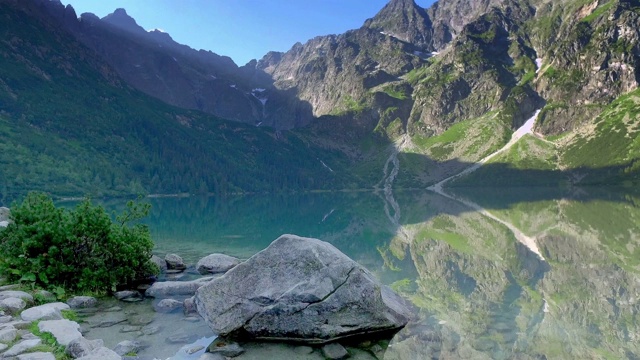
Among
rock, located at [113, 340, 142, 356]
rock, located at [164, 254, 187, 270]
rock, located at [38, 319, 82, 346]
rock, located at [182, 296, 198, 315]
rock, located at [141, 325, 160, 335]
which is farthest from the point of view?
rock, located at [164, 254, 187, 270]

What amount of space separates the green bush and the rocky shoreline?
91.4 inches

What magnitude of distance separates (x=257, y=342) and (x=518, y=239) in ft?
136

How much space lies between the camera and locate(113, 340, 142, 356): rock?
1331 centimetres

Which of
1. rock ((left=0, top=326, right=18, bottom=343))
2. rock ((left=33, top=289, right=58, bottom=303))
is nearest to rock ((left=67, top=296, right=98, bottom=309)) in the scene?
rock ((left=33, top=289, right=58, bottom=303))

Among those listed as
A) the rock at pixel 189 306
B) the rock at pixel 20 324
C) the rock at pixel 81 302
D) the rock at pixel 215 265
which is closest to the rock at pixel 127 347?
the rock at pixel 20 324

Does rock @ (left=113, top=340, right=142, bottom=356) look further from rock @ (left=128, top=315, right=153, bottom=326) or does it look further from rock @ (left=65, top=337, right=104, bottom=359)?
rock @ (left=128, top=315, right=153, bottom=326)

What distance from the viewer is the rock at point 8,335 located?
1199cm

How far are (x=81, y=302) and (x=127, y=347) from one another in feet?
21.6

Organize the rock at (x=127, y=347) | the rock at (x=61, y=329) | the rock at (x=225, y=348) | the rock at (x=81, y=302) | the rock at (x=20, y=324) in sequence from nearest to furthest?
1. the rock at (x=61, y=329)
2. the rock at (x=127, y=347)
3. the rock at (x=20, y=324)
4. the rock at (x=225, y=348)
5. the rock at (x=81, y=302)

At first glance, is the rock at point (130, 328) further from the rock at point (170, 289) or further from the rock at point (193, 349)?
the rock at point (170, 289)

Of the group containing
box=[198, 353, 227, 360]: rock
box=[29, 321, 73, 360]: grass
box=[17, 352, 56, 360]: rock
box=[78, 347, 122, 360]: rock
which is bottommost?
box=[198, 353, 227, 360]: rock

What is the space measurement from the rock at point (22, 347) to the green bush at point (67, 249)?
25.5ft

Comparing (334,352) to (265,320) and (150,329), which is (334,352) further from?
(150,329)

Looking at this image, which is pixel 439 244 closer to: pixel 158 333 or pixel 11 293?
pixel 158 333
